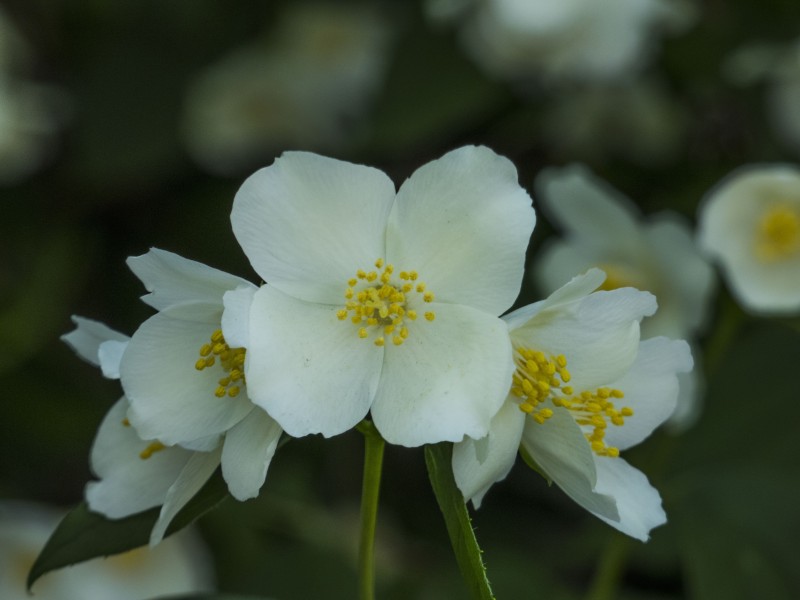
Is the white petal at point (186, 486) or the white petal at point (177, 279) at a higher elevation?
the white petal at point (177, 279)

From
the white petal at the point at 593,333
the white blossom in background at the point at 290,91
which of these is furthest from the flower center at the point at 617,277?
the white blossom in background at the point at 290,91

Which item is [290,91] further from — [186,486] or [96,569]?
[186,486]

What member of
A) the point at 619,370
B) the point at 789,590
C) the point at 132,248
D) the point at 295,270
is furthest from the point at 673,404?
the point at 132,248

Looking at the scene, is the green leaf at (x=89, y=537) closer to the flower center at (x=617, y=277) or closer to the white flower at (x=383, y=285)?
the white flower at (x=383, y=285)

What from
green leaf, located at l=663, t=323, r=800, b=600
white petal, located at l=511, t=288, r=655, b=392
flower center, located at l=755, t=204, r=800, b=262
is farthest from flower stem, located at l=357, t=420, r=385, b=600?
flower center, located at l=755, t=204, r=800, b=262

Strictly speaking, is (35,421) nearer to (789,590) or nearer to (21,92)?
(21,92)

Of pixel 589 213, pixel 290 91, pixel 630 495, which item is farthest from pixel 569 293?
pixel 290 91
